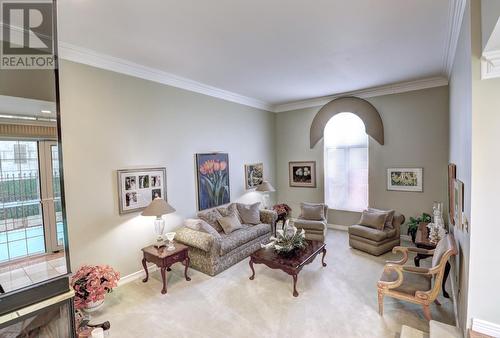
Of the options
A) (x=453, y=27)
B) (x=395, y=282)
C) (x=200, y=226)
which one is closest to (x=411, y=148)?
(x=453, y=27)

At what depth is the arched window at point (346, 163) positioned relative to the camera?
5.85m

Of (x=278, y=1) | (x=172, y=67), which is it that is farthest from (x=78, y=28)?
(x=278, y=1)

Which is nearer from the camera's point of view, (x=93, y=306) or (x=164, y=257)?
(x=93, y=306)

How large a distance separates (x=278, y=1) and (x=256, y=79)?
7.60ft

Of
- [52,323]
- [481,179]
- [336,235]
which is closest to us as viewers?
[481,179]

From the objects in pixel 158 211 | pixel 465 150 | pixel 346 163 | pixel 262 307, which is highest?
pixel 465 150

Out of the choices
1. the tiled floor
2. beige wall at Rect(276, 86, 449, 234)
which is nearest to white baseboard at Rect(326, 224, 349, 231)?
beige wall at Rect(276, 86, 449, 234)

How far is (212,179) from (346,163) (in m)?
3.40

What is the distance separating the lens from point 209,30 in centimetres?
281

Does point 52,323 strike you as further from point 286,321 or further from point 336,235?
point 336,235

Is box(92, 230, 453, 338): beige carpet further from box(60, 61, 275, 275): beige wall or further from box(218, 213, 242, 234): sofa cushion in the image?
box(218, 213, 242, 234): sofa cushion

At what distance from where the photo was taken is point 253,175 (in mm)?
6344

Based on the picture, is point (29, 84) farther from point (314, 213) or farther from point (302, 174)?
point (302, 174)

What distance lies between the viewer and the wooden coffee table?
3.29 m
